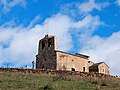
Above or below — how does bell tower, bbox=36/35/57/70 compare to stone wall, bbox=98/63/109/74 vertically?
above

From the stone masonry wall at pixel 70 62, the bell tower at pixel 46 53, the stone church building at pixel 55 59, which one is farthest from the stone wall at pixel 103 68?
the bell tower at pixel 46 53

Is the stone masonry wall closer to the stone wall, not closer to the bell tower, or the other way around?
the bell tower

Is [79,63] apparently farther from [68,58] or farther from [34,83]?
[34,83]

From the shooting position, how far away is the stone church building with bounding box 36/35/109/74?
52.5 m

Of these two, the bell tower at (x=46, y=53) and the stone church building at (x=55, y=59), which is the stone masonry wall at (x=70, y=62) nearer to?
the stone church building at (x=55, y=59)

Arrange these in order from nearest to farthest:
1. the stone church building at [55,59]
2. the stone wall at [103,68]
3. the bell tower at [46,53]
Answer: the stone church building at [55,59], the bell tower at [46,53], the stone wall at [103,68]

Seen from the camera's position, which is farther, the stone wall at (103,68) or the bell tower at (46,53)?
the stone wall at (103,68)

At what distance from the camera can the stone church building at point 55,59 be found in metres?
52.5

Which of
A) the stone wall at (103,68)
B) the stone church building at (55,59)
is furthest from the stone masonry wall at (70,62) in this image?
the stone wall at (103,68)

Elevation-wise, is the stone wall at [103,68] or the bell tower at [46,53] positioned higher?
the bell tower at [46,53]

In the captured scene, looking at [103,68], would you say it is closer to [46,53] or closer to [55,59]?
[55,59]

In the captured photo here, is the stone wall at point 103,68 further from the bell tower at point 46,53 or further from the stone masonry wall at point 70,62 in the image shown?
the bell tower at point 46,53

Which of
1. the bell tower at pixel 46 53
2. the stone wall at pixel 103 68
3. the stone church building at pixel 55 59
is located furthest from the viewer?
the stone wall at pixel 103 68

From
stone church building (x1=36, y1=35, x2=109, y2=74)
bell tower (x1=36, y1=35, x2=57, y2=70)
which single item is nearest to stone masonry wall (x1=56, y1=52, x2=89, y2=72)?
stone church building (x1=36, y1=35, x2=109, y2=74)
